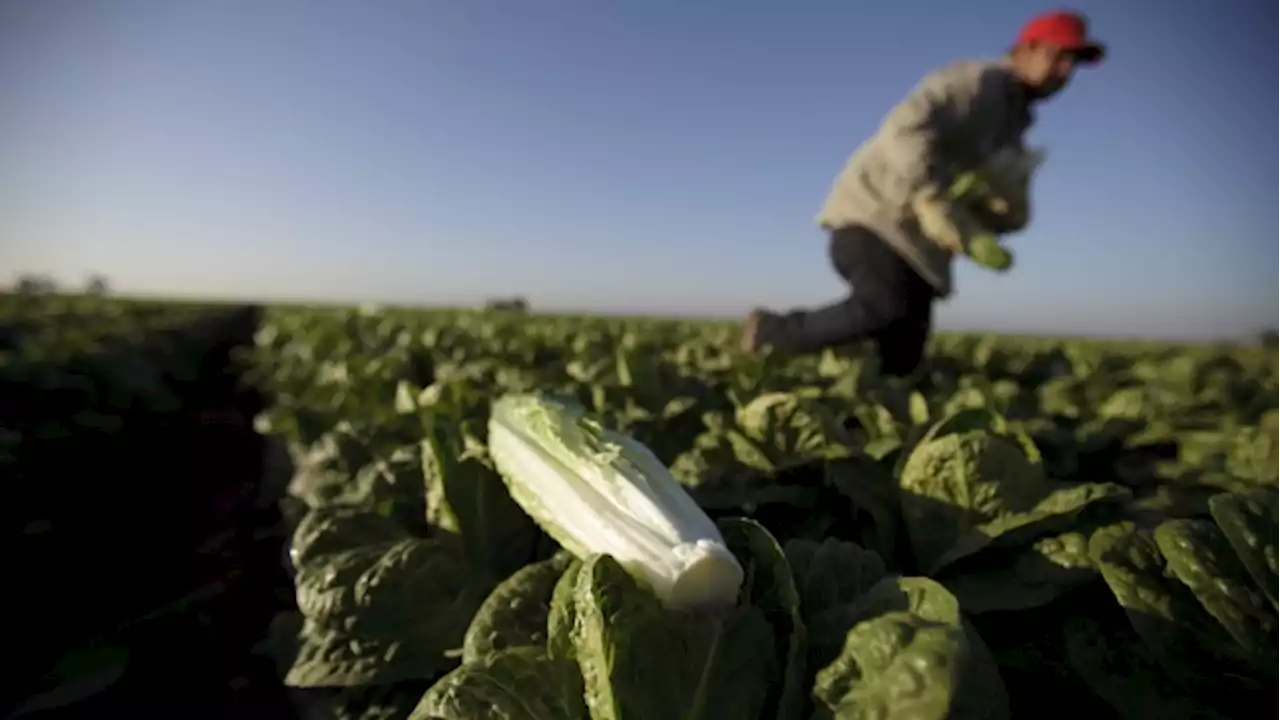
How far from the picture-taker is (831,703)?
121cm

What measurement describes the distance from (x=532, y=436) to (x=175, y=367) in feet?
30.0

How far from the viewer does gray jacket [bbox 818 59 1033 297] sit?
516cm

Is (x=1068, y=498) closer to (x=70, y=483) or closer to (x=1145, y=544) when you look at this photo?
(x=1145, y=544)

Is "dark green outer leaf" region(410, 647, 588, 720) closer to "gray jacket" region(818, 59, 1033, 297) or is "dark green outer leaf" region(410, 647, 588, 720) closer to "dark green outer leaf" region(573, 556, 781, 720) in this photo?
"dark green outer leaf" region(573, 556, 781, 720)

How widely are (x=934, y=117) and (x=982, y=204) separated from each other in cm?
66

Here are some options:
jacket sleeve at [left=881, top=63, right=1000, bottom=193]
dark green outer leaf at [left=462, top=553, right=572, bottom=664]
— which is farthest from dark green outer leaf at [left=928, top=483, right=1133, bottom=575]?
jacket sleeve at [left=881, top=63, right=1000, bottom=193]

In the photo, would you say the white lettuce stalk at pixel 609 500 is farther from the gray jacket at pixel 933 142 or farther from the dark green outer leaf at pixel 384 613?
the gray jacket at pixel 933 142

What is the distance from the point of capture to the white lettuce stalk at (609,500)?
Answer: 137 centimetres

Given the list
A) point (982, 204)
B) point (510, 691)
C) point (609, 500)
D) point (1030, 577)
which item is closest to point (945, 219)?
point (982, 204)

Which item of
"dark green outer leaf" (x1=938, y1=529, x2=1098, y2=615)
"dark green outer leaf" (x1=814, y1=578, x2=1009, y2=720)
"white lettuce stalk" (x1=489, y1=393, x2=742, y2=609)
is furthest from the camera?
"dark green outer leaf" (x1=938, y1=529, x2=1098, y2=615)

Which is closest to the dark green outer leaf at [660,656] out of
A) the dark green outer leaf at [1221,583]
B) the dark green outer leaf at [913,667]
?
the dark green outer leaf at [913,667]

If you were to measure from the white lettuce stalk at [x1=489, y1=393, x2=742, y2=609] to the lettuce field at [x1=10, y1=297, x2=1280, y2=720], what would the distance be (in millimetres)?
29

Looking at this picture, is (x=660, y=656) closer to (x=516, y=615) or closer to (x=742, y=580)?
(x=742, y=580)

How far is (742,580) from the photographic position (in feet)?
4.55
